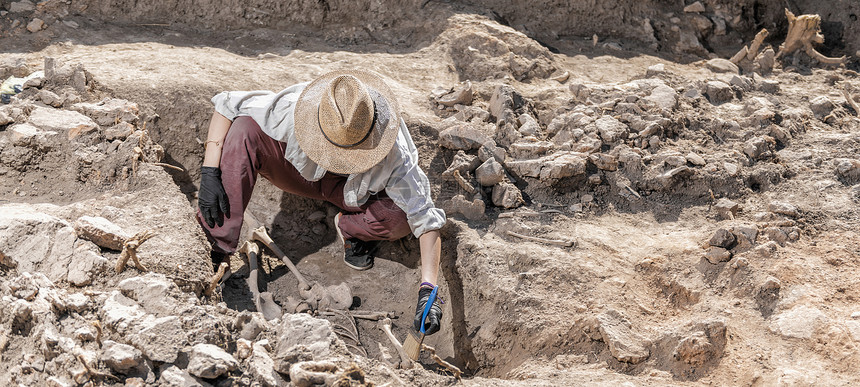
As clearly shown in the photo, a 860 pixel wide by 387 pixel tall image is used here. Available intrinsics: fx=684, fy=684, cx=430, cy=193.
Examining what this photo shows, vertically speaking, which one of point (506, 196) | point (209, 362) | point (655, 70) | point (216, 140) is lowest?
point (506, 196)

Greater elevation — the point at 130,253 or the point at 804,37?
the point at 804,37

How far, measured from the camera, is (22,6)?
16.7 feet

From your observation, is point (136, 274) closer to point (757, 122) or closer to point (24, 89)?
point (24, 89)

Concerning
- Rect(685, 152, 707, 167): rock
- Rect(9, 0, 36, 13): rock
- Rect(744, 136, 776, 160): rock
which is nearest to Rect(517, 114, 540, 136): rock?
Rect(685, 152, 707, 167): rock

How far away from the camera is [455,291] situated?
12.3ft

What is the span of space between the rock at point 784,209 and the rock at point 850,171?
48 centimetres

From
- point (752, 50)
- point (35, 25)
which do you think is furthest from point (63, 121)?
point (752, 50)

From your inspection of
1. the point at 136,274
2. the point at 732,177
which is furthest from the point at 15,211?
the point at 732,177

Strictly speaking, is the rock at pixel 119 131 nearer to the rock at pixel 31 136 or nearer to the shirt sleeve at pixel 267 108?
the rock at pixel 31 136

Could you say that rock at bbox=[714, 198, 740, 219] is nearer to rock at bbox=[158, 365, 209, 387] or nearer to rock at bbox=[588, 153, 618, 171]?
rock at bbox=[588, 153, 618, 171]

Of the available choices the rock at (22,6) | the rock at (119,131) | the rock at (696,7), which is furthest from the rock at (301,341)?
the rock at (696,7)

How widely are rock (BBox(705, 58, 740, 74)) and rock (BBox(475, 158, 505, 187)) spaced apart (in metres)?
2.36

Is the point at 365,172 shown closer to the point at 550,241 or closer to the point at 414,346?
the point at 414,346

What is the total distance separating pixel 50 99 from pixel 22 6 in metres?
1.74
